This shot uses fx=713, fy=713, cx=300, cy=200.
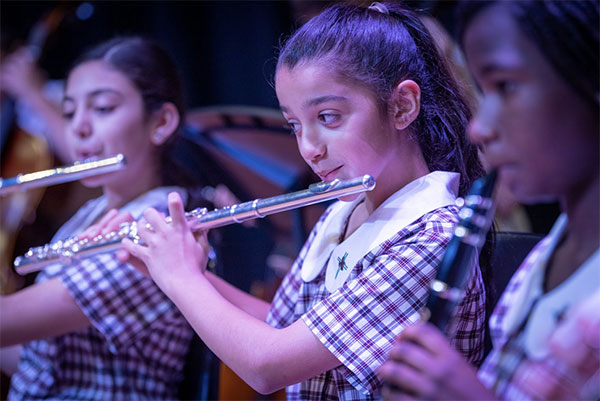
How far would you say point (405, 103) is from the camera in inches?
35.1

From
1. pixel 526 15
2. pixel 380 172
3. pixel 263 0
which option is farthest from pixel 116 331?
pixel 263 0

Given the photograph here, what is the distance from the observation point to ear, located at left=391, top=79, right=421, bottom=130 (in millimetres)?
882

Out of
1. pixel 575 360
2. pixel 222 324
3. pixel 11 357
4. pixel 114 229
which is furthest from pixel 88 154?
pixel 575 360

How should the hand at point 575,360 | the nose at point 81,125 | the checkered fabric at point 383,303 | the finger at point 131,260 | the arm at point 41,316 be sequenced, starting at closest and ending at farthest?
1. the hand at point 575,360
2. the checkered fabric at point 383,303
3. the finger at point 131,260
4. the arm at point 41,316
5. the nose at point 81,125

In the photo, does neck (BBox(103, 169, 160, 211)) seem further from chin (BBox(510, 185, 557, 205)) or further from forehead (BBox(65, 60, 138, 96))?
chin (BBox(510, 185, 557, 205))

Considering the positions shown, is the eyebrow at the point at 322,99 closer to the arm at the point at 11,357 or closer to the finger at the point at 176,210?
the finger at the point at 176,210

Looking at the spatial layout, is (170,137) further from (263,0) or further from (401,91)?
(263,0)

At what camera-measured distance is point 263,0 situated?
2.55 m

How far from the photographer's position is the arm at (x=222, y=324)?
0.83 m

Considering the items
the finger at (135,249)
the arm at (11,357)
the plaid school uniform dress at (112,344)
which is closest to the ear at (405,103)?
the finger at (135,249)

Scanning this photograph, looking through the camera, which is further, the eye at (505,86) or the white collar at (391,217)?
the white collar at (391,217)

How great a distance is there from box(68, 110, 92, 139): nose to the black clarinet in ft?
2.92

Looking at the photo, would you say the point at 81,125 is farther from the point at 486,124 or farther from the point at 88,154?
the point at 486,124

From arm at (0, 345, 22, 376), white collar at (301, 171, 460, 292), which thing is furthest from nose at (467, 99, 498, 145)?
arm at (0, 345, 22, 376)
